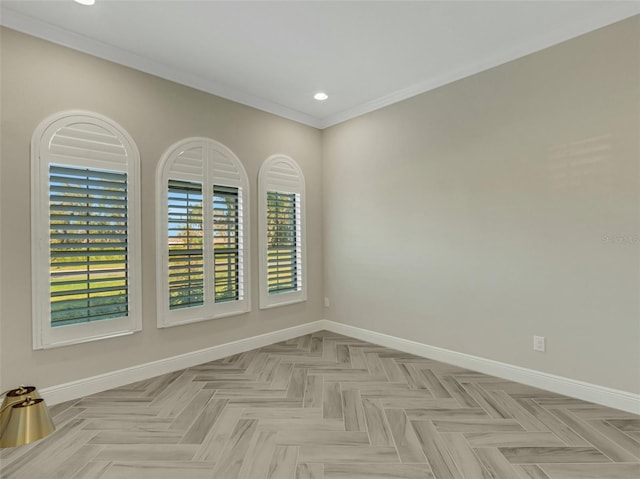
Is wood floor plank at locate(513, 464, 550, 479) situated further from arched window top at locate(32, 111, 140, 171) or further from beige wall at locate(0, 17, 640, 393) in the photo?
arched window top at locate(32, 111, 140, 171)

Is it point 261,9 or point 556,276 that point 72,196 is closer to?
point 261,9

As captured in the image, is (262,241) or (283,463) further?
(262,241)

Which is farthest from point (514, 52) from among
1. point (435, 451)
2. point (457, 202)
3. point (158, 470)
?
point (158, 470)

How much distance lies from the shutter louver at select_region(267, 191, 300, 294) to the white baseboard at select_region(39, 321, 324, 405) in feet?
1.93

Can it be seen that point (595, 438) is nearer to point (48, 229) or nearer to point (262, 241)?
point (262, 241)

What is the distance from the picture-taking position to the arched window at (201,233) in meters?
3.20

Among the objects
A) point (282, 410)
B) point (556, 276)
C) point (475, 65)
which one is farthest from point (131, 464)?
point (475, 65)

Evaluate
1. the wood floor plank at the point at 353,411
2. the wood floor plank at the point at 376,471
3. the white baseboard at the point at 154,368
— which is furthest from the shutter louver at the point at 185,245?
the wood floor plank at the point at 376,471

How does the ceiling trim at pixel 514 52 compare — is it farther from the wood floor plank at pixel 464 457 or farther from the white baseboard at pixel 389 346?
the wood floor plank at pixel 464 457

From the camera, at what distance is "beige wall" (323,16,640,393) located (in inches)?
97.3

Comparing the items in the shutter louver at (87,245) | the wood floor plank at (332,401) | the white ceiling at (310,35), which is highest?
the white ceiling at (310,35)

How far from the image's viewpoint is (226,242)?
144 inches

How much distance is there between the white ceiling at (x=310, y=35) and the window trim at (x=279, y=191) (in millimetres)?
933

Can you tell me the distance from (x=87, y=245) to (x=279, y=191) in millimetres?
2117
